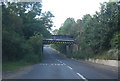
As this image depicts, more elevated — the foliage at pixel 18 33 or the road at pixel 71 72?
Result: the foliage at pixel 18 33

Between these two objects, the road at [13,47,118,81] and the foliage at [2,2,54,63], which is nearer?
the road at [13,47,118,81]

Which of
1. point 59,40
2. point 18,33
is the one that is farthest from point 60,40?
point 18,33

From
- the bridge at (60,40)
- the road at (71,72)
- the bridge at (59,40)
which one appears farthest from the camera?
the bridge at (60,40)

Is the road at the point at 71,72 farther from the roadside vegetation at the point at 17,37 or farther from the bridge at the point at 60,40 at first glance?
the bridge at the point at 60,40

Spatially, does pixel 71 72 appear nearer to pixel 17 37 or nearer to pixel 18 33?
pixel 17 37

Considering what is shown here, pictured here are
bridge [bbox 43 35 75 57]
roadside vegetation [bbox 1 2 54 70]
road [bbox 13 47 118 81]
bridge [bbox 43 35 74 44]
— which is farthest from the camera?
bridge [bbox 43 35 74 44]

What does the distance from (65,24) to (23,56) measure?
8616 cm

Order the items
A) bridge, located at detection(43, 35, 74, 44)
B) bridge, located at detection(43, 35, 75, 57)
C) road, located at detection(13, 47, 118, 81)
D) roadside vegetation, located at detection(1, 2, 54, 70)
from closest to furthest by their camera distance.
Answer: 1. road, located at detection(13, 47, 118, 81)
2. roadside vegetation, located at detection(1, 2, 54, 70)
3. bridge, located at detection(43, 35, 75, 57)
4. bridge, located at detection(43, 35, 74, 44)

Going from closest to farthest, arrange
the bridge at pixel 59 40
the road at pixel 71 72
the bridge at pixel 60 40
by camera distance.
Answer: the road at pixel 71 72 < the bridge at pixel 59 40 < the bridge at pixel 60 40

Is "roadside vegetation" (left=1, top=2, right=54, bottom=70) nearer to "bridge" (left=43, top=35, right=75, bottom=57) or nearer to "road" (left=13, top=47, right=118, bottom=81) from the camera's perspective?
"road" (left=13, top=47, right=118, bottom=81)

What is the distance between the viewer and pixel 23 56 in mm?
53031

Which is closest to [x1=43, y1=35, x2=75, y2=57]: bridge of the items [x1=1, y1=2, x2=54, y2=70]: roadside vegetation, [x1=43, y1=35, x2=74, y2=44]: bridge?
[x1=43, y1=35, x2=74, y2=44]: bridge

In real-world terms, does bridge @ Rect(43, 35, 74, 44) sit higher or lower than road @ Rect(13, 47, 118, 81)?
higher

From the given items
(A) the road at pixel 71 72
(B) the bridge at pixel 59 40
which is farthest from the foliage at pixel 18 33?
(B) the bridge at pixel 59 40
